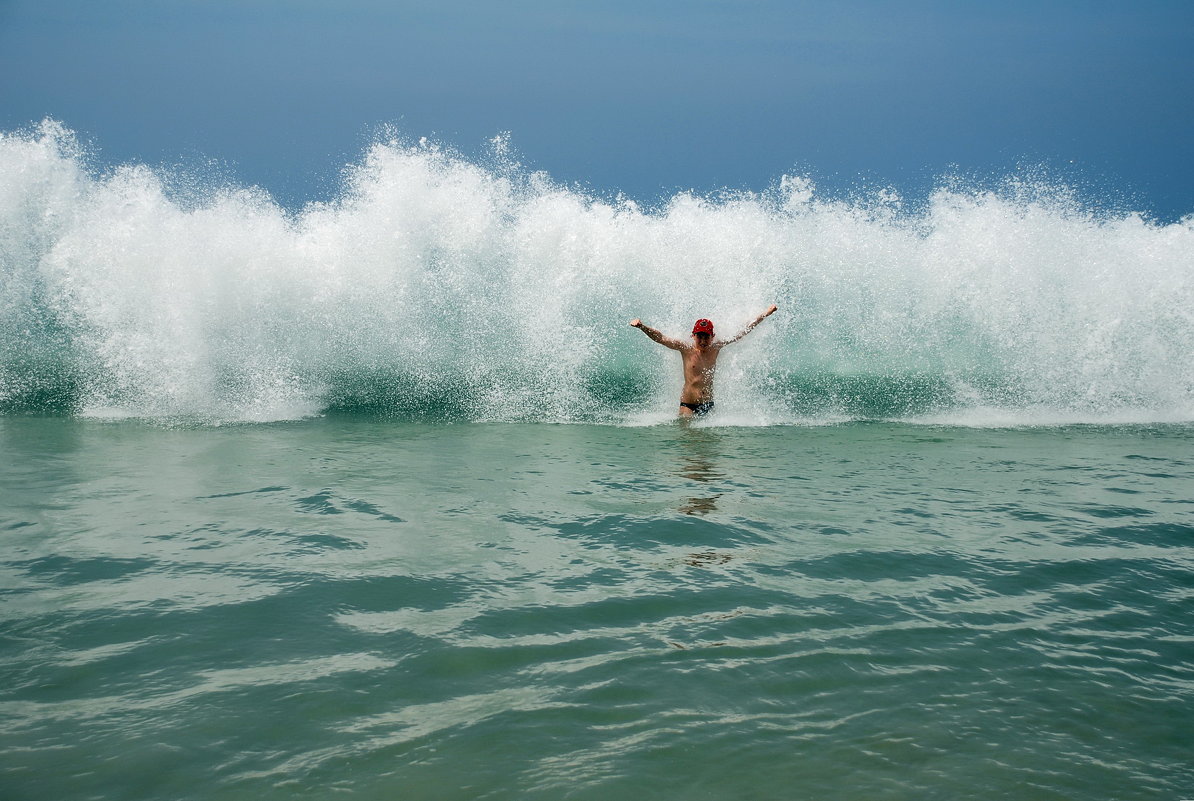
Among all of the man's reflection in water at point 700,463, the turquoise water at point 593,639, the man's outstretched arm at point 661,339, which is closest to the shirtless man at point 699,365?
the man's outstretched arm at point 661,339

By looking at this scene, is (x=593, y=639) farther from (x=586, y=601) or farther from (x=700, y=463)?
(x=700, y=463)

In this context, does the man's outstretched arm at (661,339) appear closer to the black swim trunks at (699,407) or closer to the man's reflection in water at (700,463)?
the black swim trunks at (699,407)

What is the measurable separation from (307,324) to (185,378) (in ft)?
8.79

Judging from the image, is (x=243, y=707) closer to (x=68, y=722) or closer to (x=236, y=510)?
(x=68, y=722)

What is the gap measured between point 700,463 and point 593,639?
5.01m

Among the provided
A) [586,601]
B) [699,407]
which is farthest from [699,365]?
[586,601]

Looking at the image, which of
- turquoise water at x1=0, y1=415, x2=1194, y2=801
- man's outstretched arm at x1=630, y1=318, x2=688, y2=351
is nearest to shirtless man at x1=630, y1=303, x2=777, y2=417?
man's outstretched arm at x1=630, y1=318, x2=688, y2=351

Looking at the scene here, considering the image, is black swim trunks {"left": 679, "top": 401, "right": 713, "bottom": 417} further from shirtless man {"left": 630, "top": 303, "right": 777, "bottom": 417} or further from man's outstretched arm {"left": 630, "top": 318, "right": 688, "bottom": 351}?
man's outstretched arm {"left": 630, "top": 318, "right": 688, "bottom": 351}

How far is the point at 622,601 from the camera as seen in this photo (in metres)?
4.22

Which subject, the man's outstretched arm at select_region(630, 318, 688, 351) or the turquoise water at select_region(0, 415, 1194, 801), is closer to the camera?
the turquoise water at select_region(0, 415, 1194, 801)

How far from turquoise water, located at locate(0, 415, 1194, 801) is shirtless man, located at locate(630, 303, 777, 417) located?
5063 millimetres

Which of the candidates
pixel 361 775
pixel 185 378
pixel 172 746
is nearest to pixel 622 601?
pixel 361 775

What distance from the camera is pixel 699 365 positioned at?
12461 mm

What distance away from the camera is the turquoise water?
2.72m
